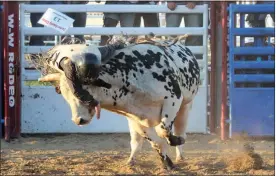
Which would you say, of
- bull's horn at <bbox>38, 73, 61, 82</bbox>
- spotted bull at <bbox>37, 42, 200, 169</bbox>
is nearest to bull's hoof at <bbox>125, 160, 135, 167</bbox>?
spotted bull at <bbox>37, 42, 200, 169</bbox>

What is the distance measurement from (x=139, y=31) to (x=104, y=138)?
1.60 m

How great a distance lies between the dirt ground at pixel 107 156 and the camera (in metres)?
5.96

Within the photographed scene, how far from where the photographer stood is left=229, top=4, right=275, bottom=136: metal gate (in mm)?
8016

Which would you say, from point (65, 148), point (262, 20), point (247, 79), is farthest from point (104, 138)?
point (262, 20)

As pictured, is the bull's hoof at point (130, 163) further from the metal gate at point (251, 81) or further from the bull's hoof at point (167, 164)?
the metal gate at point (251, 81)

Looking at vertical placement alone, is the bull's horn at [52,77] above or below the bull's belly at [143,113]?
above

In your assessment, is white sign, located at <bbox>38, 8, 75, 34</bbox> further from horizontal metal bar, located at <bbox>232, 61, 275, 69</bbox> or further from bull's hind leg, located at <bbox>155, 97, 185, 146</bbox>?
bull's hind leg, located at <bbox>155, 97, 185, 146</bbox>

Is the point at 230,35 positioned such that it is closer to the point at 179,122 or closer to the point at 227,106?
the point at 227,106

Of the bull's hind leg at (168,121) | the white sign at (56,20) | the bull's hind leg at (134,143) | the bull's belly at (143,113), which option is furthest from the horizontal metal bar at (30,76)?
the bull's hind leg at (168,121)

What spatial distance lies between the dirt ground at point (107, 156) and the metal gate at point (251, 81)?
0.28 metres

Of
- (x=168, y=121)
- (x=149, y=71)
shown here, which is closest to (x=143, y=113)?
(x=168, y=121)

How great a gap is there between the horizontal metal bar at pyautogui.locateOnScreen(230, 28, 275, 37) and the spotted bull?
83.2 inches

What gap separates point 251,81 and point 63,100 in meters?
2.70

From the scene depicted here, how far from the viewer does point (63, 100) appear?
8.36 metres
